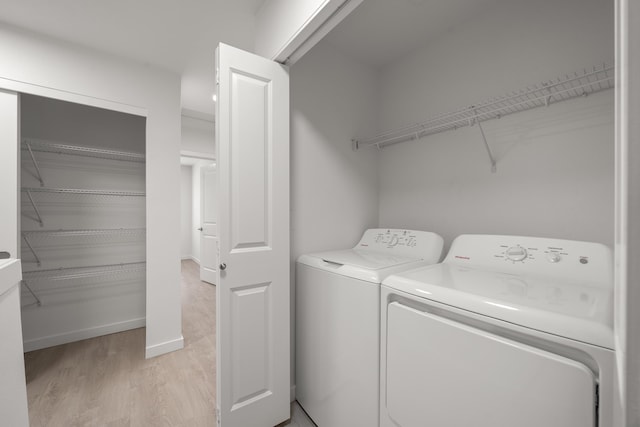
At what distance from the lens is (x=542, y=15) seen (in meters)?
1.39

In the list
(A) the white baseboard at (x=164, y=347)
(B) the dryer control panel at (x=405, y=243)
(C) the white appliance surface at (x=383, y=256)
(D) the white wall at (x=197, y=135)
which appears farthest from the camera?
(D) the white wall at (x=197, y=135)

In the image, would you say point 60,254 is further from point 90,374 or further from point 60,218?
point 90,374

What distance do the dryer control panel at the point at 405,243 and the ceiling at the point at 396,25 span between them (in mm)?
1346

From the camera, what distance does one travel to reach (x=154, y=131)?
235 centimetres

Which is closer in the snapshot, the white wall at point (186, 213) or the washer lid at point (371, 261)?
the washer lid at point (371, 261)

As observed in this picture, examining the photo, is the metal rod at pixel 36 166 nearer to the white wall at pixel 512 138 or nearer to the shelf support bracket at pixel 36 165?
the shelf support bracket at pixel 36 165

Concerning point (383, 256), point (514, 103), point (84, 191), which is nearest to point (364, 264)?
point (383, 256)

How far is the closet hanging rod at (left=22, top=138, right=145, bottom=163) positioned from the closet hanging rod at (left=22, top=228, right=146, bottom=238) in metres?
0.74

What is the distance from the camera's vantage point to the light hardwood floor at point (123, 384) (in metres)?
1.63

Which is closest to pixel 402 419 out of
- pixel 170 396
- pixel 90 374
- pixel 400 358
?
pixel 400 358

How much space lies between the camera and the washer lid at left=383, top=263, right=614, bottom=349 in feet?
2.29

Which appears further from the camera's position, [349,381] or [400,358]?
[349,381]

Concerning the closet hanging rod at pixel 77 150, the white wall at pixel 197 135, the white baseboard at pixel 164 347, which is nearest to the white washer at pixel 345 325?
the white baseboard at pixel 164 347

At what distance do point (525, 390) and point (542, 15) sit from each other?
1.76m
